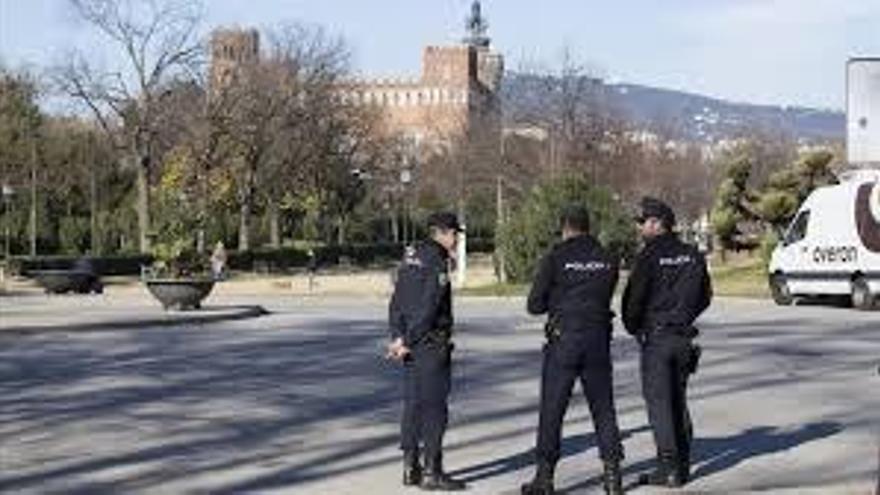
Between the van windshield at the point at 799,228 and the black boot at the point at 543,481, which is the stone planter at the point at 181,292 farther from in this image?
the black boot at the point at 543,481

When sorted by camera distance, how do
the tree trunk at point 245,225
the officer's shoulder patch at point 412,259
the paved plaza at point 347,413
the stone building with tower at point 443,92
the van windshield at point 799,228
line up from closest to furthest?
the officer's shoulder patch at point 412,259 < the paved plaza at point 347,413 < the van windshield at point 799,228 < the tree trunk at point 245,225 < the stone building with tower at point 443,92

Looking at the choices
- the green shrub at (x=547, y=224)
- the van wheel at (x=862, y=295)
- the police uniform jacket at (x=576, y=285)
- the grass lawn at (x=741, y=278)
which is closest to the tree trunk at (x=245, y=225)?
the grass lawn at (x=741, y=278)

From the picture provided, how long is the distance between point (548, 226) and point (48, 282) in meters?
15.3

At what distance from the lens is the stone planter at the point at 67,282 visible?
172 feet

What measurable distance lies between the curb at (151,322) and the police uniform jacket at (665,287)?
18048 millimetres

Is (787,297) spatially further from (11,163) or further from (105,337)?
(11,163)

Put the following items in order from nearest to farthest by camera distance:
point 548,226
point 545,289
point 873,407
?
point 545,289 → point 873,407 → point 548,226

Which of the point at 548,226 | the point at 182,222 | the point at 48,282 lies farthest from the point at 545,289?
the point at 48,282

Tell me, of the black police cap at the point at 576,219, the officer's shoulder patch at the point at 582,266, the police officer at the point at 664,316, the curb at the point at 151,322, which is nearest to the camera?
the officer's shoulder patch at the point at 582,266

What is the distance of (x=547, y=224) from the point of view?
156ft

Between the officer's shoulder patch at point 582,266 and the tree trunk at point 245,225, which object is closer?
the officer's shoulder patch at point 582,266

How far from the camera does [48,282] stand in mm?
52406

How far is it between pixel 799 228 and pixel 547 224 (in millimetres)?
11614

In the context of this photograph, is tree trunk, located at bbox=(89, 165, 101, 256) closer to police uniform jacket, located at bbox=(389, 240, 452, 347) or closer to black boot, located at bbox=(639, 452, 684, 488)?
police uniform jacket, located at bbox=(389, 240, 452, 347)
